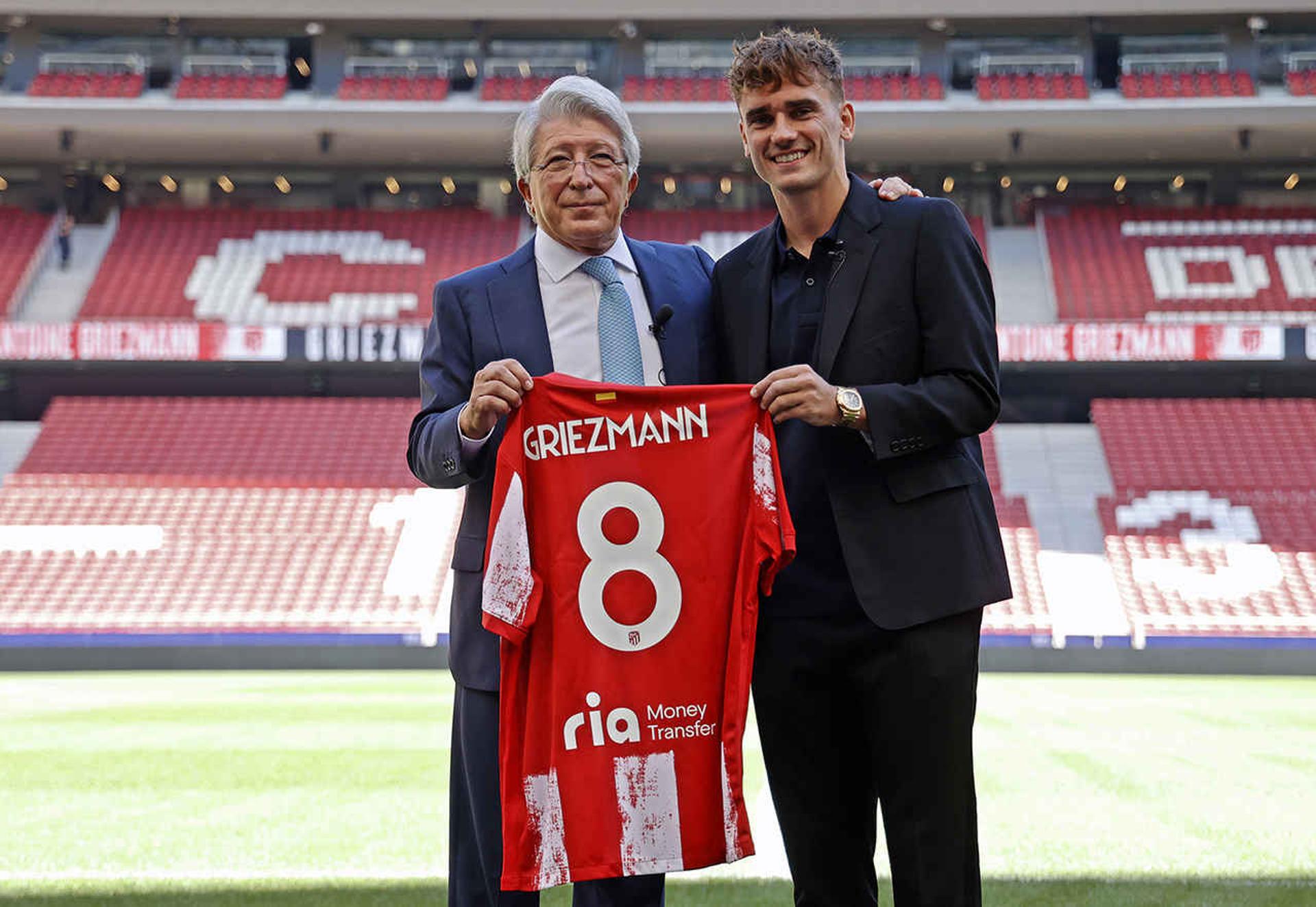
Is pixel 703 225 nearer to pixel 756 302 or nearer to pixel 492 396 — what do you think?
pixel 756 302

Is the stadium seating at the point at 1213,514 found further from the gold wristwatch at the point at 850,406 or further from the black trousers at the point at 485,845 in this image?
the gold wristwatch at the point at 850,406

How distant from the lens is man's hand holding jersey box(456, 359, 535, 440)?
2.53 m

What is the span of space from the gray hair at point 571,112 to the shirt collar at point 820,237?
34 centimetres

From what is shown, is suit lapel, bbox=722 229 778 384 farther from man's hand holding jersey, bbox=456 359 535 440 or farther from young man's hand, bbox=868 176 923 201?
man's hand holding jersey, bbox=456 359 535 440

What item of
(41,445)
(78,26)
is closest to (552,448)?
(41,445)

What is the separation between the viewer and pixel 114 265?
21.7 m

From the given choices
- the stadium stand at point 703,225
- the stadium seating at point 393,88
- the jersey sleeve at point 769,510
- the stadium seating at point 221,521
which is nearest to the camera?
the jersey sleeve at point 769,510

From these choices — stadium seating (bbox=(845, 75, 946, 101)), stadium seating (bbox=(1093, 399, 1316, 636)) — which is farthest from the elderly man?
stadium seating (bbox=(845, 75, 946, 101))

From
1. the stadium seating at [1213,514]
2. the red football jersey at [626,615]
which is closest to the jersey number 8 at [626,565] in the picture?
the red football jersey at [626,615]

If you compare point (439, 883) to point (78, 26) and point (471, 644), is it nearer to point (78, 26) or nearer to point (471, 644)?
point (471, 644)

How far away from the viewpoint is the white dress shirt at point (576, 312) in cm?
277

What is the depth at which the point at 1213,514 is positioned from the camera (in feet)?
56.9

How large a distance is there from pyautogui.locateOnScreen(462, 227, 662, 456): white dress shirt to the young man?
26 centimetres

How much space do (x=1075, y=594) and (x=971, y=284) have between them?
14170 mm
